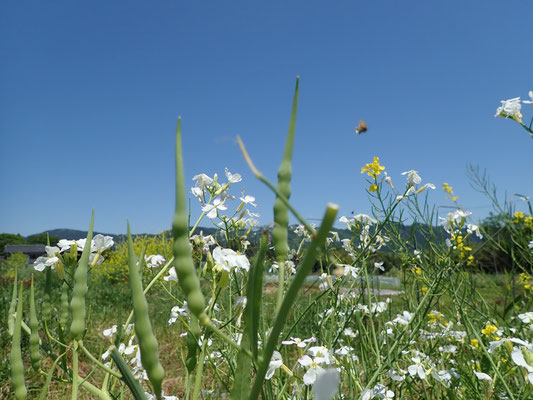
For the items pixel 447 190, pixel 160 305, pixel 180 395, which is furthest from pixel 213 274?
pixel 160 305

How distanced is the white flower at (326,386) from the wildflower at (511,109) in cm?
191

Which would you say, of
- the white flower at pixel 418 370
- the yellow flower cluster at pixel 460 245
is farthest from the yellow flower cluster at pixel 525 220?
the white flower at pixel 418 370

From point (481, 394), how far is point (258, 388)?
6.21 ft

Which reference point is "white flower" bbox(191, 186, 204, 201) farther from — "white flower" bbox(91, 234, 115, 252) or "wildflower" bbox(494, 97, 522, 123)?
"wildflower" bbox(494, 97, 522, 123)

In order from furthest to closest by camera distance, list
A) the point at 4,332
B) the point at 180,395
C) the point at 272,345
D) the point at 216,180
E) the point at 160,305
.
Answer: the point at 160,305 < the point at 4,332 < the point at 180,395 < the point at 216,180 < the point at 272,345

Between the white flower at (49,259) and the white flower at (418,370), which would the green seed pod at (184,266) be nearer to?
the white flower at (49,259)

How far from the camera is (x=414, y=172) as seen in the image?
1.70 meters

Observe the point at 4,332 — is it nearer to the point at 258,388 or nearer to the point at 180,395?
the point at 180,395

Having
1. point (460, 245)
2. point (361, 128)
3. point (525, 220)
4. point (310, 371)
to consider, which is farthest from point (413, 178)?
point (361, 128)

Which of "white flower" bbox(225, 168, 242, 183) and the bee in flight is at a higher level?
the bee in flight

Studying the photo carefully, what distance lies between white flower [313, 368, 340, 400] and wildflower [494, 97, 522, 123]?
1908mm

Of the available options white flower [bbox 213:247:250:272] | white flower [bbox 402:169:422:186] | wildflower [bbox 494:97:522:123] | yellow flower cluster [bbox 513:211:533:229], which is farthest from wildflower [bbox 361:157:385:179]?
yellow flower cluster [bbox 513:211:533:229]

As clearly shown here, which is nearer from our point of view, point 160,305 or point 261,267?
point 261,267

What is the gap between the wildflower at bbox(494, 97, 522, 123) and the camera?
1737 millimetres
